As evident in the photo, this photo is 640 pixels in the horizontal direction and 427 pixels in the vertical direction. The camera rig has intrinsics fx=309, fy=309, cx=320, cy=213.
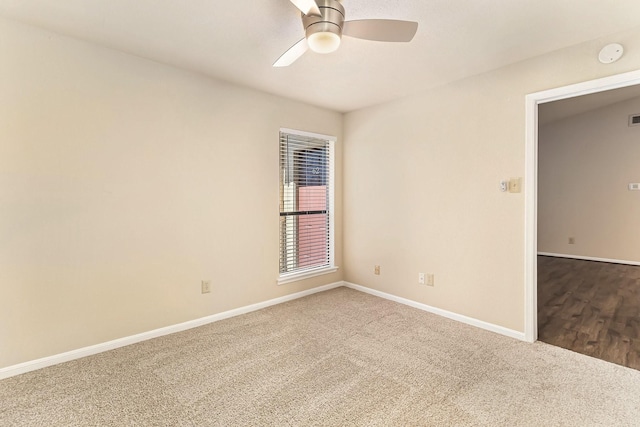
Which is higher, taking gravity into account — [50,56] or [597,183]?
[50,56]

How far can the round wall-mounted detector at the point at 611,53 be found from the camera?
7.16ft

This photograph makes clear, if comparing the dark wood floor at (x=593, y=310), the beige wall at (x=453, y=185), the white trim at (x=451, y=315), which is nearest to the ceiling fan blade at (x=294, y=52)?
the beige wall at (x=453, y=185)

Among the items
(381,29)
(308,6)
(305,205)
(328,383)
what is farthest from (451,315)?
(308,6)

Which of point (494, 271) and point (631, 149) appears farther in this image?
point (631, 149)

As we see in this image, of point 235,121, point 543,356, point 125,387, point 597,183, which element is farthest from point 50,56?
point 597,183

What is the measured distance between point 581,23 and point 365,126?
2238 mm

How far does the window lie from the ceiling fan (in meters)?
1.92

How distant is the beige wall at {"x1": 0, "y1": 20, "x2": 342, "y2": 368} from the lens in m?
2.14

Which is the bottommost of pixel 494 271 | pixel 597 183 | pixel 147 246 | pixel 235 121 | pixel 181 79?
pixel 494 271

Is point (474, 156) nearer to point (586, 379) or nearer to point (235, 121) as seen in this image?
point (586, 379)

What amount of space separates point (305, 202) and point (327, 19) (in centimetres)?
251

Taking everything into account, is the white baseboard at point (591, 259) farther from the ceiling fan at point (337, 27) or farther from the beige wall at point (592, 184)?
the ceiling fan at point (337, 27)

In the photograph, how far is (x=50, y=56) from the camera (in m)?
2.22

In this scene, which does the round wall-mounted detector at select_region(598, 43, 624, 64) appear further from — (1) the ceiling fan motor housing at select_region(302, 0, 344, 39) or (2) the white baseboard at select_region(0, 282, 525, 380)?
(2) the white baseboard at select_region(0, 282, 525, 380)
